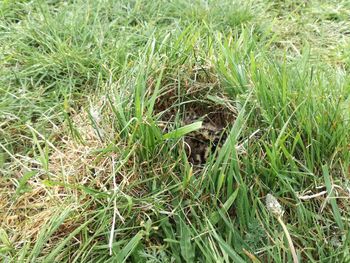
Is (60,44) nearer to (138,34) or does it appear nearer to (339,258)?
(138,34)

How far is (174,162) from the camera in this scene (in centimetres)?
148

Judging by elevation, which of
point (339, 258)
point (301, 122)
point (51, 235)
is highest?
point (301, 122)

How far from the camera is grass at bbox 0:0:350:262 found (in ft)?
4.39

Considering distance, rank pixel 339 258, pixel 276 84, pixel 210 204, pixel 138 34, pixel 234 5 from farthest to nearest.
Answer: pixel 234 5
pixel 138 34
pixel 276 84
pixel 210 204
pixel 339 258

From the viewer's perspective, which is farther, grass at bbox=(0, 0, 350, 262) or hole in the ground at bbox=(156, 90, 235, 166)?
hole in the ground at bbox=(156, 90, 235, 166)

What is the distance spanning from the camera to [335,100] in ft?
5.25

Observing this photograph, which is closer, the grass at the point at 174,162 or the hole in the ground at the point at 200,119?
the grass at the point at 174,162

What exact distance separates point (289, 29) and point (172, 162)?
134 centimetres

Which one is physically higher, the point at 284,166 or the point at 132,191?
the point at 284,166

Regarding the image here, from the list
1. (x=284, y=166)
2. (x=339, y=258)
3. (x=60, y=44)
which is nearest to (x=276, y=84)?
(x=284, y=166)

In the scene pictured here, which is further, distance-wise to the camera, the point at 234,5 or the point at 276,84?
the point at 234,5

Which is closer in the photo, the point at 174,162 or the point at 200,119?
the point at 174,162

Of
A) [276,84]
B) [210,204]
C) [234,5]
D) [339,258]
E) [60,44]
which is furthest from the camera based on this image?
[234,5]

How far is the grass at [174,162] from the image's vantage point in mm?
1339
